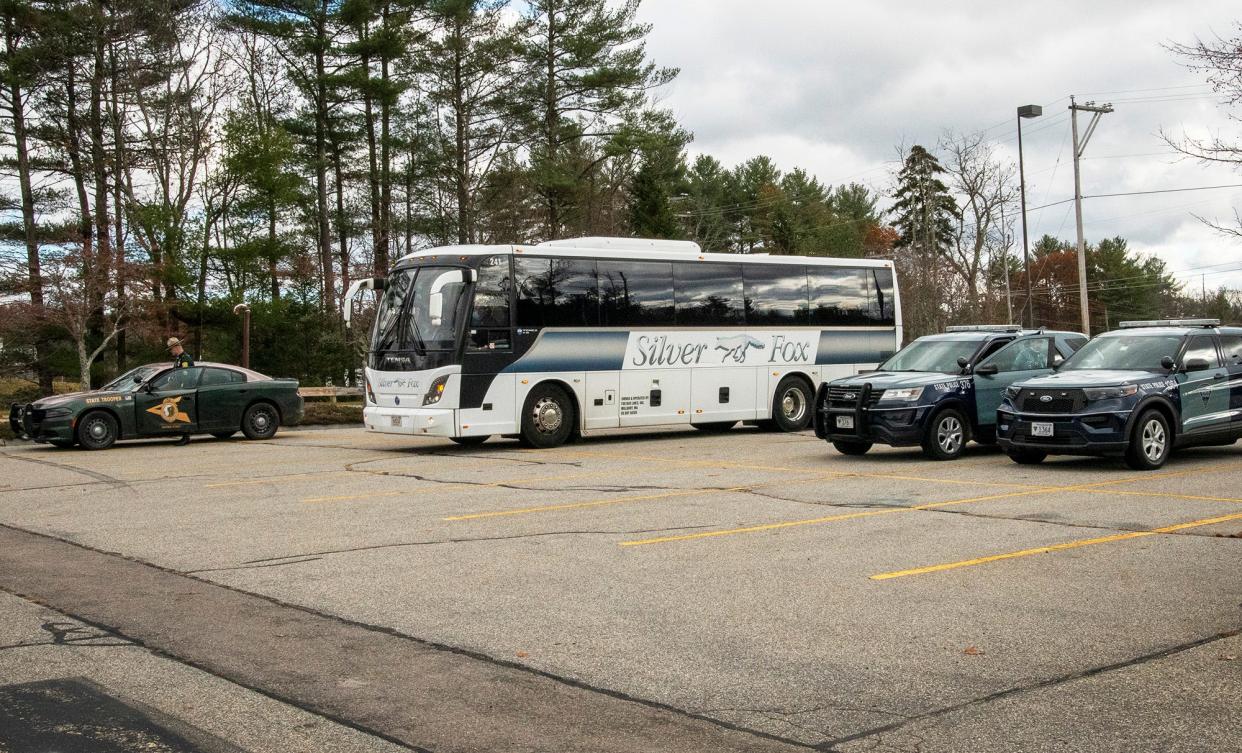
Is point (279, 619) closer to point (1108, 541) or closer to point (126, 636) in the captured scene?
point (126, 636)

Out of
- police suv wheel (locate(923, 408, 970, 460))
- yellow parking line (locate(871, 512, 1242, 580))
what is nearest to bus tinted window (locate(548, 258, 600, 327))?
police suv wheel (locate(923, 408, 970, 460))

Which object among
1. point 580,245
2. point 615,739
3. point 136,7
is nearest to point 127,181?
point 136,7

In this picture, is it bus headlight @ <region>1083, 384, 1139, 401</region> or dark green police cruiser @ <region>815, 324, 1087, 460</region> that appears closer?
bus headlight @ <region>1083, 384, 1139, 401</region>

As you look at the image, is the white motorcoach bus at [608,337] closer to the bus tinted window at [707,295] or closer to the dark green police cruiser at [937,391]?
the bus tinted window at [707,295]

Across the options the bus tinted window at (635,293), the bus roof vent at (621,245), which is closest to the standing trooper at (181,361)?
the bus roof vent at (621,245)

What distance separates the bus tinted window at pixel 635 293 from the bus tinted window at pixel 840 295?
3.63m

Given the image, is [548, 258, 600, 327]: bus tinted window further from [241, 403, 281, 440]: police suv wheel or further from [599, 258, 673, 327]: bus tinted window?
[241, 403, 281, 440]: police suv wheel

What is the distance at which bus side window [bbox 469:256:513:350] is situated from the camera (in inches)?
779

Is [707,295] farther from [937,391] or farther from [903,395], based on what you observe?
[937,391]

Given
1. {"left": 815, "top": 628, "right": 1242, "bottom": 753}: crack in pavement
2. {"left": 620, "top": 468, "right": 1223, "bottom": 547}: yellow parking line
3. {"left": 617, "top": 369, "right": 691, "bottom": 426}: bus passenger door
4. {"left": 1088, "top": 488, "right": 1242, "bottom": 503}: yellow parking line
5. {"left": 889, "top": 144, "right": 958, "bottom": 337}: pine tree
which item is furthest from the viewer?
{"left": 889, "top": 144, "right": 958, "bottom": 337}: pine tree

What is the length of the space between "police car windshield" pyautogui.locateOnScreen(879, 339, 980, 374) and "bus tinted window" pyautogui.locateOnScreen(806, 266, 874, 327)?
19.9 ft

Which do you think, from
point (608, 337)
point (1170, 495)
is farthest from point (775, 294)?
point (1170, 495)

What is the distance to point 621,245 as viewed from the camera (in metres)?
22.2

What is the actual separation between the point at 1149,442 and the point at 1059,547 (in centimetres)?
627
